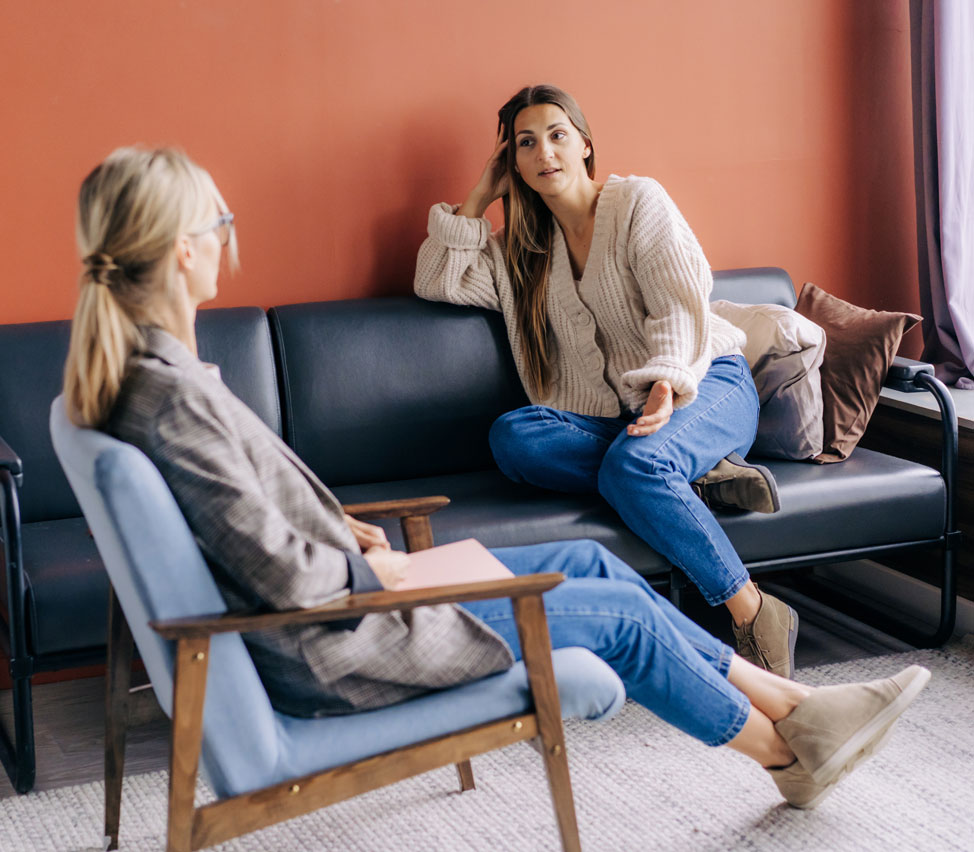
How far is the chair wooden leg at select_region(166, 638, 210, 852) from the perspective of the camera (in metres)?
1.37

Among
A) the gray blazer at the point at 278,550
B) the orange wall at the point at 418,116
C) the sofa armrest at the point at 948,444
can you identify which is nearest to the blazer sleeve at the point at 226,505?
the gray blazer at the point at 278,550

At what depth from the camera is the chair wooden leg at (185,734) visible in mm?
1368

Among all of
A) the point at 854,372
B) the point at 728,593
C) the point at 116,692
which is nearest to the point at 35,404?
the point at 116,692

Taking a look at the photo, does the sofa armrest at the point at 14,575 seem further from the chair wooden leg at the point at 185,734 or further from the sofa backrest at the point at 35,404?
the chair wooden leg at the point at 185,734

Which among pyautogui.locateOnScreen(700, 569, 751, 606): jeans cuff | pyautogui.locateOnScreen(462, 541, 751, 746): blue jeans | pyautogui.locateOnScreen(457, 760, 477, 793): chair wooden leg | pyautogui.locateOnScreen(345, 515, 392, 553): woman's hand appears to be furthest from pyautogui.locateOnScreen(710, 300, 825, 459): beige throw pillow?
pyautogui.locateOnScreen(345, 515, 392, 553): woman's hand

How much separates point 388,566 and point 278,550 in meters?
0.23

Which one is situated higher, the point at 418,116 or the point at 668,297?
the point at 418,116

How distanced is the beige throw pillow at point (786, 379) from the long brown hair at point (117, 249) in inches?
65.6

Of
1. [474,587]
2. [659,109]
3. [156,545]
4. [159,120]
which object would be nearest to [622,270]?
[659,109]

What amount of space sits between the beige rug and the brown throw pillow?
28.8 inches

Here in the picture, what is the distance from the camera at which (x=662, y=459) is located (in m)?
2.32

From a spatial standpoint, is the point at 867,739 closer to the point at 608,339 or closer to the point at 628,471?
the point at 628,471

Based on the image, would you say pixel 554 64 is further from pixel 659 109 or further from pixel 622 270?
pixel 622 270

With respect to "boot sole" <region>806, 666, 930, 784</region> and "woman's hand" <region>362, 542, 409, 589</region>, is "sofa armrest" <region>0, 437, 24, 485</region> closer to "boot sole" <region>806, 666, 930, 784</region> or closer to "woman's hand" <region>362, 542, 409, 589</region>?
"woman's hand" <region>362, 542, 409, 589</region>
